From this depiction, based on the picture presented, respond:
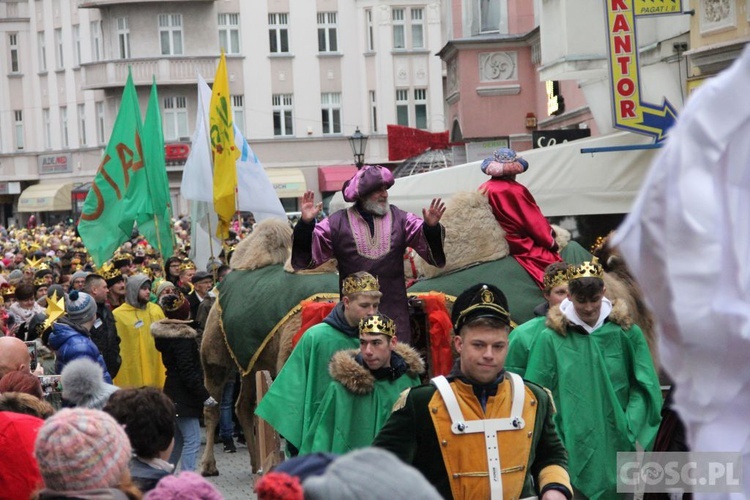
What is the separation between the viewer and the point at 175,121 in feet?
173

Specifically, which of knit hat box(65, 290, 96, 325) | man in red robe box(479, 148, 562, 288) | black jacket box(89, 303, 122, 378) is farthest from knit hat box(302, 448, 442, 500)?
black jacket box(89, 303, 122, 378)

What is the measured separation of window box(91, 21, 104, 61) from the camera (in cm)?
5425

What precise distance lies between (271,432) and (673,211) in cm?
746

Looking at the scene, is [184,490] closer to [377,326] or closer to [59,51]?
[377,326]

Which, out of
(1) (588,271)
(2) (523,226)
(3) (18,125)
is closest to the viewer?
(1) (588,271)

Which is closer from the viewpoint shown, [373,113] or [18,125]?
[373,113]

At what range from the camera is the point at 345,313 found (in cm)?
716

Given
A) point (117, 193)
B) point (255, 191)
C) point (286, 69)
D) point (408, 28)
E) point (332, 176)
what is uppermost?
point (408, 28)

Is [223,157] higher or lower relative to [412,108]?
lower

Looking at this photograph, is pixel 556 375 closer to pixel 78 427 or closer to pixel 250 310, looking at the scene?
pixel 78 427

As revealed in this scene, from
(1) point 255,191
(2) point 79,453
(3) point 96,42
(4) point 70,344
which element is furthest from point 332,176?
(2) point 79,453

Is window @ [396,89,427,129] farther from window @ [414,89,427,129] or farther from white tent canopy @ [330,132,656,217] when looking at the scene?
white tent canopy @ [330,132,656,217]

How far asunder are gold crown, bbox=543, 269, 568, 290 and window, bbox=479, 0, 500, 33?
62.3 feet

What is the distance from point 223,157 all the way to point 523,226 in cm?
638
